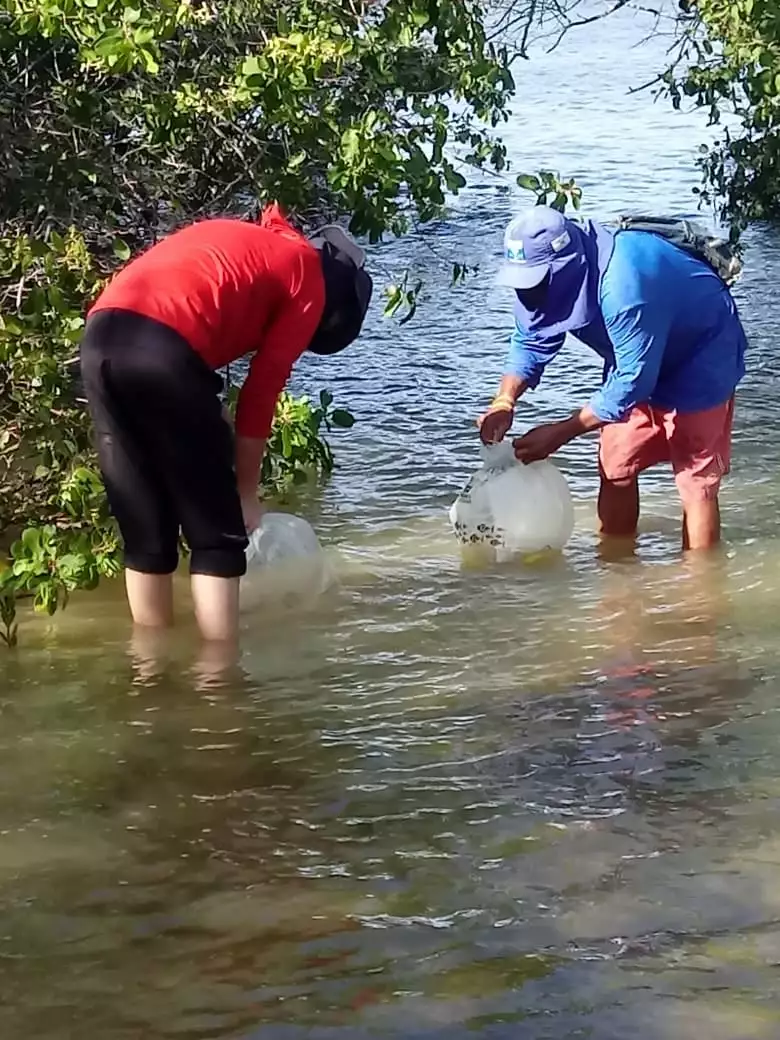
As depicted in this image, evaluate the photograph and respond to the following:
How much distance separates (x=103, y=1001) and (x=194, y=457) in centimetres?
169

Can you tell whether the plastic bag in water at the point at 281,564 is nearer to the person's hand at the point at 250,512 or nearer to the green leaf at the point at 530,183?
the person's hand at the point at 250,512

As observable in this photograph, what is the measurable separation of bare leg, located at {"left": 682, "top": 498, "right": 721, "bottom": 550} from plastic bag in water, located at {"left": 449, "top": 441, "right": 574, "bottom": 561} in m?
0.45

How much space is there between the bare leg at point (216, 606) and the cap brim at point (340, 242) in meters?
1.02

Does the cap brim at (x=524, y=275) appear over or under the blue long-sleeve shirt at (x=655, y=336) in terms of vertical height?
over

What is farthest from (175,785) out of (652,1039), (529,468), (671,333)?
(671,333)

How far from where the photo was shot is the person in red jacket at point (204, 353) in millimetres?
4242

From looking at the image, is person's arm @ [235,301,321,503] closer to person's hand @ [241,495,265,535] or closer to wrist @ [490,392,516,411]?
person's hand @ [241,495,265,535]

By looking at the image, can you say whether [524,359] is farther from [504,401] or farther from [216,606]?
[216,606]

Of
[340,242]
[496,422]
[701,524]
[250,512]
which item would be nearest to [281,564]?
[250,512]

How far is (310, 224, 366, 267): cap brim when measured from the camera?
14.5 ft

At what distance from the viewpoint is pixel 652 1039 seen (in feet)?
9.73

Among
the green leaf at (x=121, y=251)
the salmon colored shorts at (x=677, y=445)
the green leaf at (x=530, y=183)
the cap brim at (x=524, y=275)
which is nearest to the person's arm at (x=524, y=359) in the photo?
the salmon colored shorts at (x=677, y=445)

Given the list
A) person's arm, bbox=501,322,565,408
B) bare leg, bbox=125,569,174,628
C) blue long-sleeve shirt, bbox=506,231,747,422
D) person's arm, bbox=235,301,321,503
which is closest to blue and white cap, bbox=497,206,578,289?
blue long-sleeve shirt, bbox=506,231,747,422

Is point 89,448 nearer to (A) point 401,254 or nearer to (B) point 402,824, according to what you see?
(B) point 402,824
